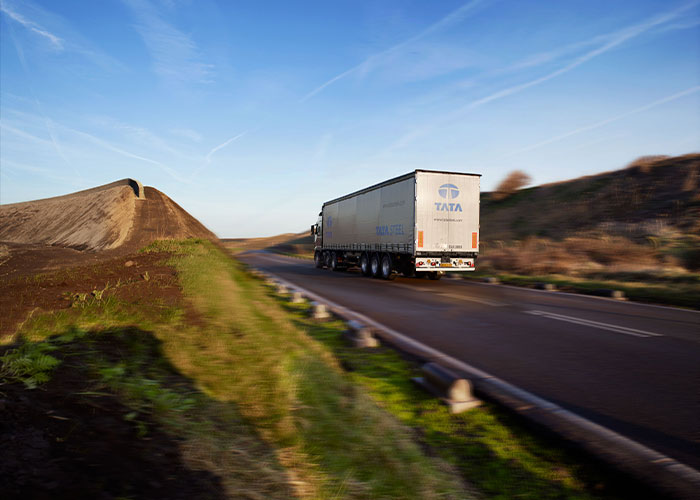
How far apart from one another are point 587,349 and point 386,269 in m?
12.7

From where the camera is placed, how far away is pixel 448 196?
54.5 ft

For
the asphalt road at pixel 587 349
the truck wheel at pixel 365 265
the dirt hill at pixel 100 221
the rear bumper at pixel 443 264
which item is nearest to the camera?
the asphalt road at pixel 587 349

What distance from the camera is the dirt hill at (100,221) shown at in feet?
148

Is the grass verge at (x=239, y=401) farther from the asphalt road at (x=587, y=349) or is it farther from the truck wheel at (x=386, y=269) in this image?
the truck wheel at (x=386, y=269)

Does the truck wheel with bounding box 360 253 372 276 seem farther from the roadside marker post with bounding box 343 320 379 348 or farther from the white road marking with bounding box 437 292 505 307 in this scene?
the roadside marker post with bounding box 343 320 379 348

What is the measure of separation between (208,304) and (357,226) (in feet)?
45.9

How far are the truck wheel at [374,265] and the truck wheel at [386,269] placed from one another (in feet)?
1.46

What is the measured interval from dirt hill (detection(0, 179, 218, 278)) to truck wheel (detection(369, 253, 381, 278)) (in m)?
28.0

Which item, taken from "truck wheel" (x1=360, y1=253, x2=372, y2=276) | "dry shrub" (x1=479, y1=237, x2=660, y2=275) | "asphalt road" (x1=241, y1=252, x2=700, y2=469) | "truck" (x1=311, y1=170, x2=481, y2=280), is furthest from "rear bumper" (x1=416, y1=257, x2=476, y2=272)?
"asphalt road" (x1=241, y1=252, x2=700, y2=469)

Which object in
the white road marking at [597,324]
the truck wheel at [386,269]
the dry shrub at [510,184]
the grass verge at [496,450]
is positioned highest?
the dry shrub at [510,184]

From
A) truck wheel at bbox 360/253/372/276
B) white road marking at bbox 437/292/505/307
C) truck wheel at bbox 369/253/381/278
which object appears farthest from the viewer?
truck wheel at bbox 360/253/372/276

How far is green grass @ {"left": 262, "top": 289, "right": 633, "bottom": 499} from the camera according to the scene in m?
2.51

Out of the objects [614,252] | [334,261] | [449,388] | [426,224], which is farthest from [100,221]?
[449,388]

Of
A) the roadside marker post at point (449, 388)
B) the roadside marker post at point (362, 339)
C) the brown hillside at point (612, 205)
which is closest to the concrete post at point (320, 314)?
the roadside marker post at point (362, 339)
